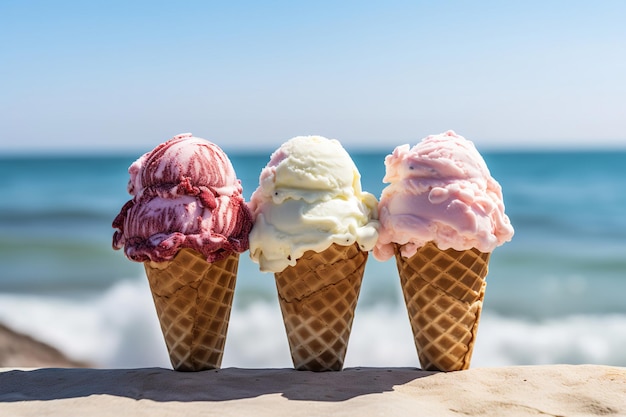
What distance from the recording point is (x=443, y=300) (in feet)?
11.5

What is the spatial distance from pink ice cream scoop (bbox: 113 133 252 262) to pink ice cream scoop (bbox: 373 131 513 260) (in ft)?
2.38

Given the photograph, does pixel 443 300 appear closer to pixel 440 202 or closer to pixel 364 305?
pixel 440 202

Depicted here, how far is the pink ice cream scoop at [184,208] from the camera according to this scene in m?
3.32

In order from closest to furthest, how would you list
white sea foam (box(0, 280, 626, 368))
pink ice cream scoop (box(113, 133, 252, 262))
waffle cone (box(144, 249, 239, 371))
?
pink ice cream scoop (box(113, 133, 252, 262)), waffle cone (box(144, 249, 239, 371)), white sea foam (box(0, 280, 626, 368))

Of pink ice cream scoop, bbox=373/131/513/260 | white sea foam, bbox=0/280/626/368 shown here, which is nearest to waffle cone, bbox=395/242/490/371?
pink ice cream scoop, bbox=373/131/513/260

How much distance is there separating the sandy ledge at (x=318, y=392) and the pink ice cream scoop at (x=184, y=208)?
603 mm

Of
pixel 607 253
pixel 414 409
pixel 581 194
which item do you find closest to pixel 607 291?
pixel 607 253

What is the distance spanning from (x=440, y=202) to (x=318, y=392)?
3.45 feet

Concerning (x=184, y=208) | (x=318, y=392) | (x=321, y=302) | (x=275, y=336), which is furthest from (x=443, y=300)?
(x=275, y=336)

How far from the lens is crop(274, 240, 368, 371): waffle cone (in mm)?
3432

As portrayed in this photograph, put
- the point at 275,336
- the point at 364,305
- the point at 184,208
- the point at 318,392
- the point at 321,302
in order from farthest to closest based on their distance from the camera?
the point at 364,305, the point at 275,336, the point at 321,302, the point at 184,208, the point at 318,392

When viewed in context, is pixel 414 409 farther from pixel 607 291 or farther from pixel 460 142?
pixel 607 291

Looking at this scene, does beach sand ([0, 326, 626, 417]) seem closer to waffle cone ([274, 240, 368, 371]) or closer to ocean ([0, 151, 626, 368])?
waffle cone ([274, 240, 368, 371])

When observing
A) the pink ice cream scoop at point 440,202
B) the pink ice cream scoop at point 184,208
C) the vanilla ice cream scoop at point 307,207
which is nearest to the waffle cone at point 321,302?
the vanilla ice cream scoop at point 307,207
